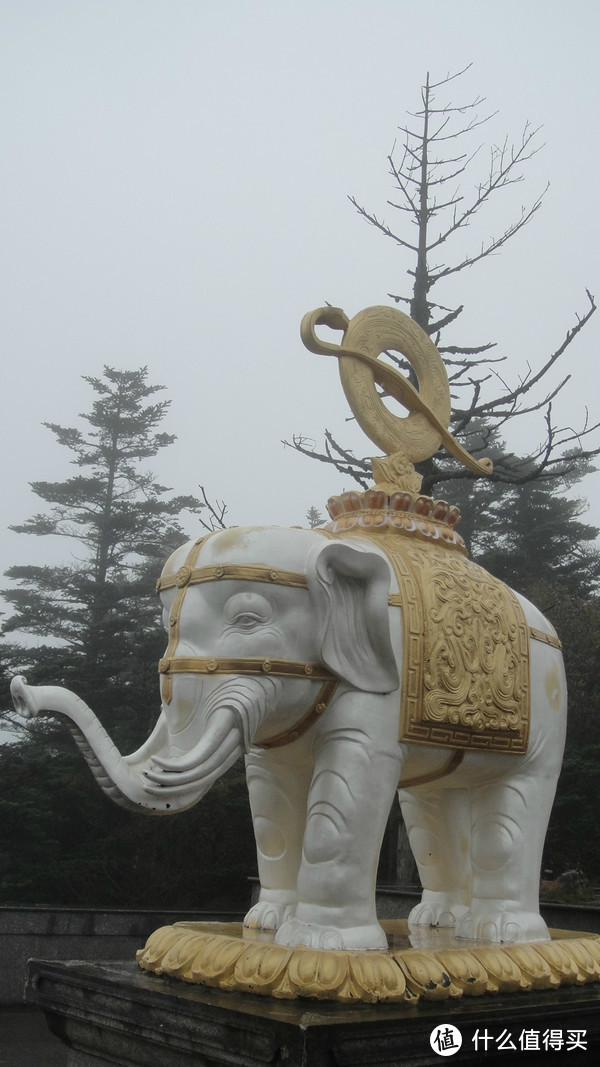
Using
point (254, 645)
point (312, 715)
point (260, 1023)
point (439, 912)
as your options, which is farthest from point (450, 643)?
point (260, 1023)

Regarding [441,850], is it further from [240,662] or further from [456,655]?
[240,662]

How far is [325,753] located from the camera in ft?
9.77

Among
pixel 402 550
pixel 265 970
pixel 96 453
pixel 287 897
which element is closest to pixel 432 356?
pixel 402 550

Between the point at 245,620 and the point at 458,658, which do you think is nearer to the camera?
the point at 245,620

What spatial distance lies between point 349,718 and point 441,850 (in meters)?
0.93

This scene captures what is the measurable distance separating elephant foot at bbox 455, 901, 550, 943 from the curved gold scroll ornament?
1.66m

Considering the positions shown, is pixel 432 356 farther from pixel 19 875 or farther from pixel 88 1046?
pixel 19 875

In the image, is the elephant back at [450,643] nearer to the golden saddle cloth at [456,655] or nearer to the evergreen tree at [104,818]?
the golden saddle cloth at [456,655]

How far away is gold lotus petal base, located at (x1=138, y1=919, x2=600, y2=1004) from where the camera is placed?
2648mm

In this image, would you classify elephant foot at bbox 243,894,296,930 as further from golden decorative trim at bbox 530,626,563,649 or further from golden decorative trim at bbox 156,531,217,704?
golden decorative trim at bbox 530,626,563,649

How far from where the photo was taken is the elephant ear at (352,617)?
9.76 feet

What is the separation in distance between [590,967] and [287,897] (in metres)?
1.05

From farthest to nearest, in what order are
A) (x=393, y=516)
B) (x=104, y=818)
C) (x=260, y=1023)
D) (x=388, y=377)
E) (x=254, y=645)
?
(x=104, y=818), (x=388, y=377), (x=393, y=516), (x=254, y=645), (x=260, y=1023)

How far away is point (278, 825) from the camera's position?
3.38 metres
